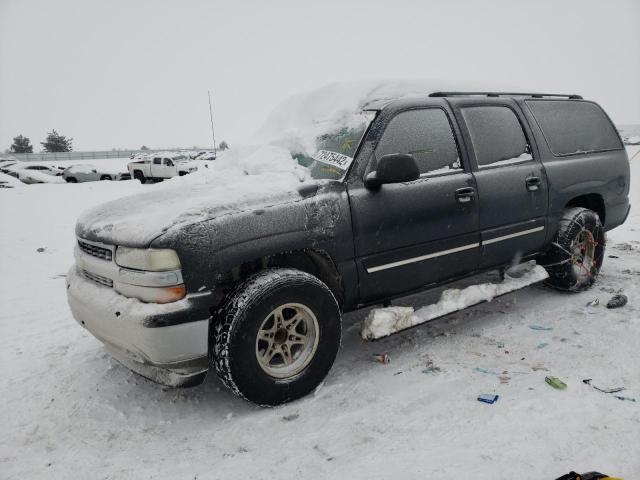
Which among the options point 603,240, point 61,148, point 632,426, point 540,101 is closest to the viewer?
point 632,426

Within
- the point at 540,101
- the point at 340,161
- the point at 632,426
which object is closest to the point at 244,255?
the point at 340,161

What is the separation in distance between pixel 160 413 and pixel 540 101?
13.6ft

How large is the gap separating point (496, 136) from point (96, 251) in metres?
3.15

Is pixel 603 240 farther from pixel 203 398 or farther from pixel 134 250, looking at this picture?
pixel 134 250

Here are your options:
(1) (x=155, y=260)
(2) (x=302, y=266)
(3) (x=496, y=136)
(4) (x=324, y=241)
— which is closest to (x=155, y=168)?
(3) (x=496, y=136)

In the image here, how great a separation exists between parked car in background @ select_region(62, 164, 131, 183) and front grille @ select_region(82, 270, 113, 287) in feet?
81.6

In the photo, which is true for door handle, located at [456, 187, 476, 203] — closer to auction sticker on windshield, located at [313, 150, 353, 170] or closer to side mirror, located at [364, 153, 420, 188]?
side mirror, located at [364, 153, 420, 188]

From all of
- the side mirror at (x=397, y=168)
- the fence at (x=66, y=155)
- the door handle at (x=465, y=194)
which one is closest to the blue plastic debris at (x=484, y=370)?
the door handle at (x=465, y=194)

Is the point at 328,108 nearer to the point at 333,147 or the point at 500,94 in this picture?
the point at 333,147

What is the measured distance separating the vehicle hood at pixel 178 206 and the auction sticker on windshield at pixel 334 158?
0.28m

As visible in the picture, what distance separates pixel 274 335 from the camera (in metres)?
2.92

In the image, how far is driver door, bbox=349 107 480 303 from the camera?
3.22m

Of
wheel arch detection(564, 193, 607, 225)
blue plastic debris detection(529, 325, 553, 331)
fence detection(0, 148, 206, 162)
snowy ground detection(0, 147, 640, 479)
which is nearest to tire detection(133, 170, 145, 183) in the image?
snowy ground detection(0, 147, 640, 479)

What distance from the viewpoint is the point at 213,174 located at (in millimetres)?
3727
